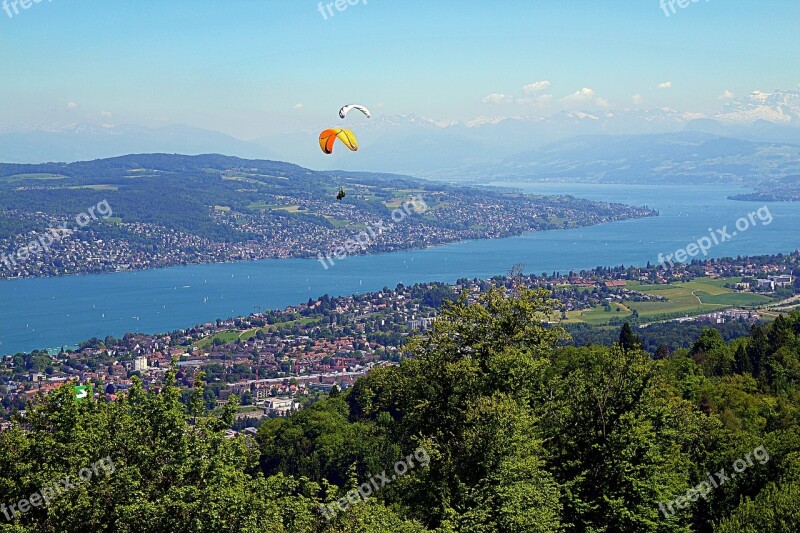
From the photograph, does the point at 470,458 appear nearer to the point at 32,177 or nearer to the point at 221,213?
the point at 221,213

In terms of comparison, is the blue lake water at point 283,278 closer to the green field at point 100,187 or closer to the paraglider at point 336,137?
the green field at point 100,187

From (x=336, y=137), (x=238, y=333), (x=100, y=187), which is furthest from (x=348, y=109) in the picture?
(x=100, y=187)

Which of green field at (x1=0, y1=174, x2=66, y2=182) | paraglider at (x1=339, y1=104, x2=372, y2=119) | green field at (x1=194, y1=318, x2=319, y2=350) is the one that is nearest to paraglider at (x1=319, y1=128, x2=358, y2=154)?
paraglider at (x1=339, y1=104, x2=372, y2=119)

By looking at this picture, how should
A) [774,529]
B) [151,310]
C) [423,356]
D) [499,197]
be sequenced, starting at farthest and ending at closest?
[499,197] < [151,310] < [423,356] < [774,529]

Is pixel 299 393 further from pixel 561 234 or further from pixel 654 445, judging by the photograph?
pixel 561 234

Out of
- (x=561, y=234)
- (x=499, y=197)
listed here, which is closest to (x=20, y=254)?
(x=561, y=234)

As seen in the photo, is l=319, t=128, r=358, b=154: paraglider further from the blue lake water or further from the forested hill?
the forested hill
